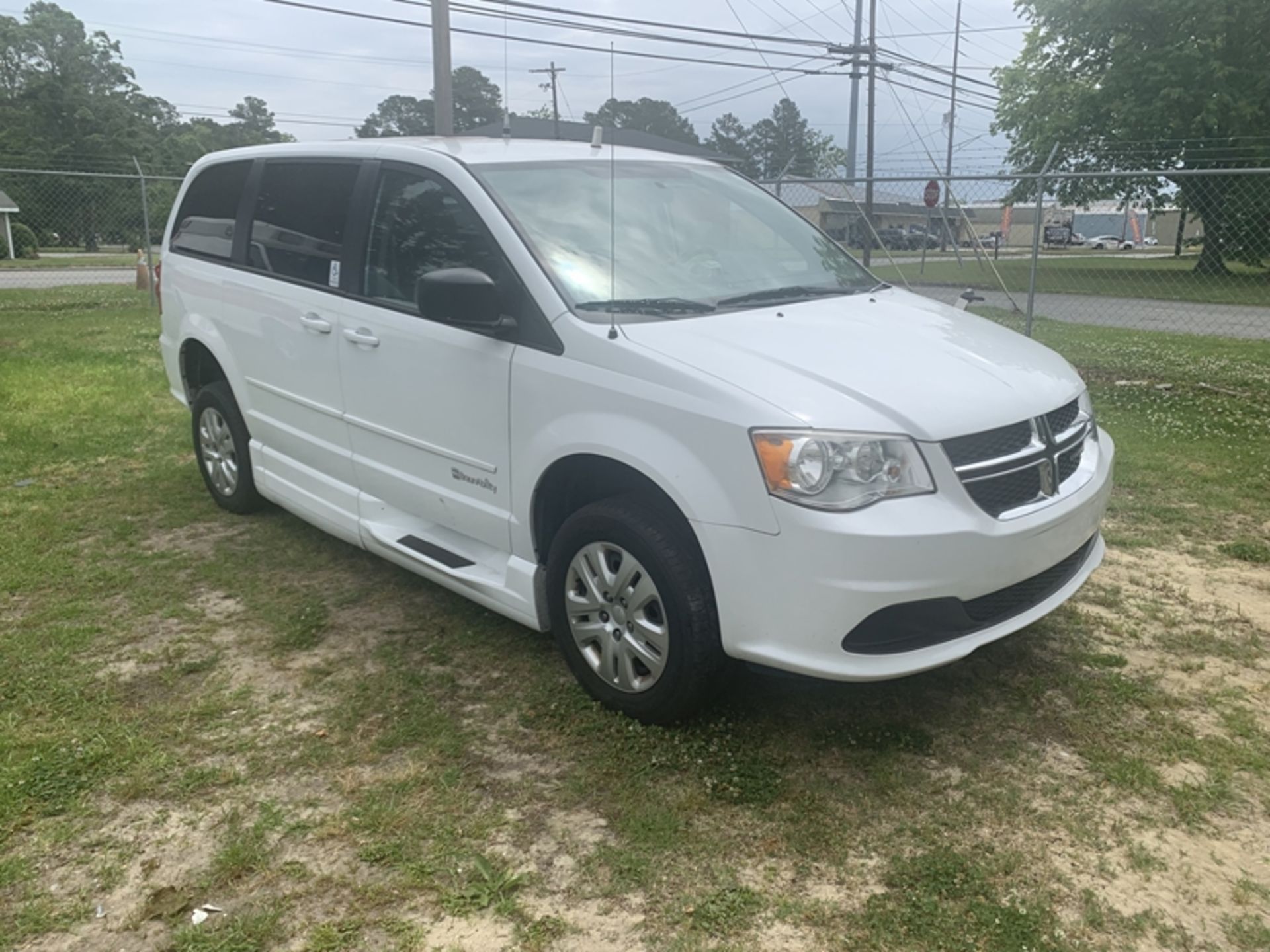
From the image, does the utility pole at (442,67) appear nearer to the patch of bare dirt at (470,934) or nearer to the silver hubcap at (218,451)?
the silver hubcap at (218,451)

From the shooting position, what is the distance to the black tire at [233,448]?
522 centimetres

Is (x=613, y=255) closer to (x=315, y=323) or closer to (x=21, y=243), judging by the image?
(x=315, y=323)

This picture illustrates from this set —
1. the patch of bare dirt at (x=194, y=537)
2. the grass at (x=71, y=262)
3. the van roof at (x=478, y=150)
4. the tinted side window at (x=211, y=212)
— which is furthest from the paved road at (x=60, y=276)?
the van roof at (x=478, y=150)

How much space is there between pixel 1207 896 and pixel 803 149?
78.2 m

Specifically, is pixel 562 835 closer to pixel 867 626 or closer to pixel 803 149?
pixel 867 626

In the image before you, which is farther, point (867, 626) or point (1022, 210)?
point (1022, 210)

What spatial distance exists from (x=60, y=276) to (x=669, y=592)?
89.0ft

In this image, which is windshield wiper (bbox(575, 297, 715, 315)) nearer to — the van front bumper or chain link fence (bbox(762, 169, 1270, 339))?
the van front bumper

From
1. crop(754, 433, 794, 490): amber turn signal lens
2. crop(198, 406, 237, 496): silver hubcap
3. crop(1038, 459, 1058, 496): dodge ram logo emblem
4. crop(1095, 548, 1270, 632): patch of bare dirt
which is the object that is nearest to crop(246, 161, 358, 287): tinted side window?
crop(198, 406, 237, 496): silver hubcap

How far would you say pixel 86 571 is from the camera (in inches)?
189

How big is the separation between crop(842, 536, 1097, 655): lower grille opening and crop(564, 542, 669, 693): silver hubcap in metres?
0.61

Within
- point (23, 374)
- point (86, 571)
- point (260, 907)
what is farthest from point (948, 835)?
point (23, 374)

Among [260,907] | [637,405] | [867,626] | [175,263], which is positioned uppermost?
[175,263]

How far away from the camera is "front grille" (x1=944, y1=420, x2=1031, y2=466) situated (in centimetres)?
291
